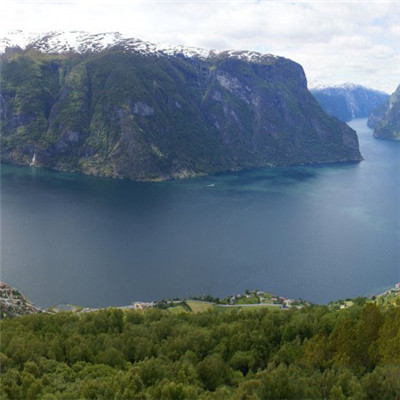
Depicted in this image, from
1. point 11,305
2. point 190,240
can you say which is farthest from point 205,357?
point 190,240

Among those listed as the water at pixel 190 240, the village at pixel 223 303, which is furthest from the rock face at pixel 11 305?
the water at pixel 190 240

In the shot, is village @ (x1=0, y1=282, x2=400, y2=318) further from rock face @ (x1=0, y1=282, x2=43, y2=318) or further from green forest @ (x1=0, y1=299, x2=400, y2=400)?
green forest @ (x1=0, y1=299, x2=400, y2=400)

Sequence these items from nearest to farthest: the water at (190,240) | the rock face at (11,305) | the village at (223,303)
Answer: the rock face at (11,305), the village at (223,303), the water at (190,240)

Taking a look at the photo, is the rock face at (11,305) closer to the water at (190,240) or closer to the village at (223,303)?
the village at (223,303)

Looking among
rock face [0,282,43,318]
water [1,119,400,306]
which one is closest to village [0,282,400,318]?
rock face [0,282,43,318]

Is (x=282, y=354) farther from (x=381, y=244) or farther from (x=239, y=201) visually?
(x=239, y=201)
